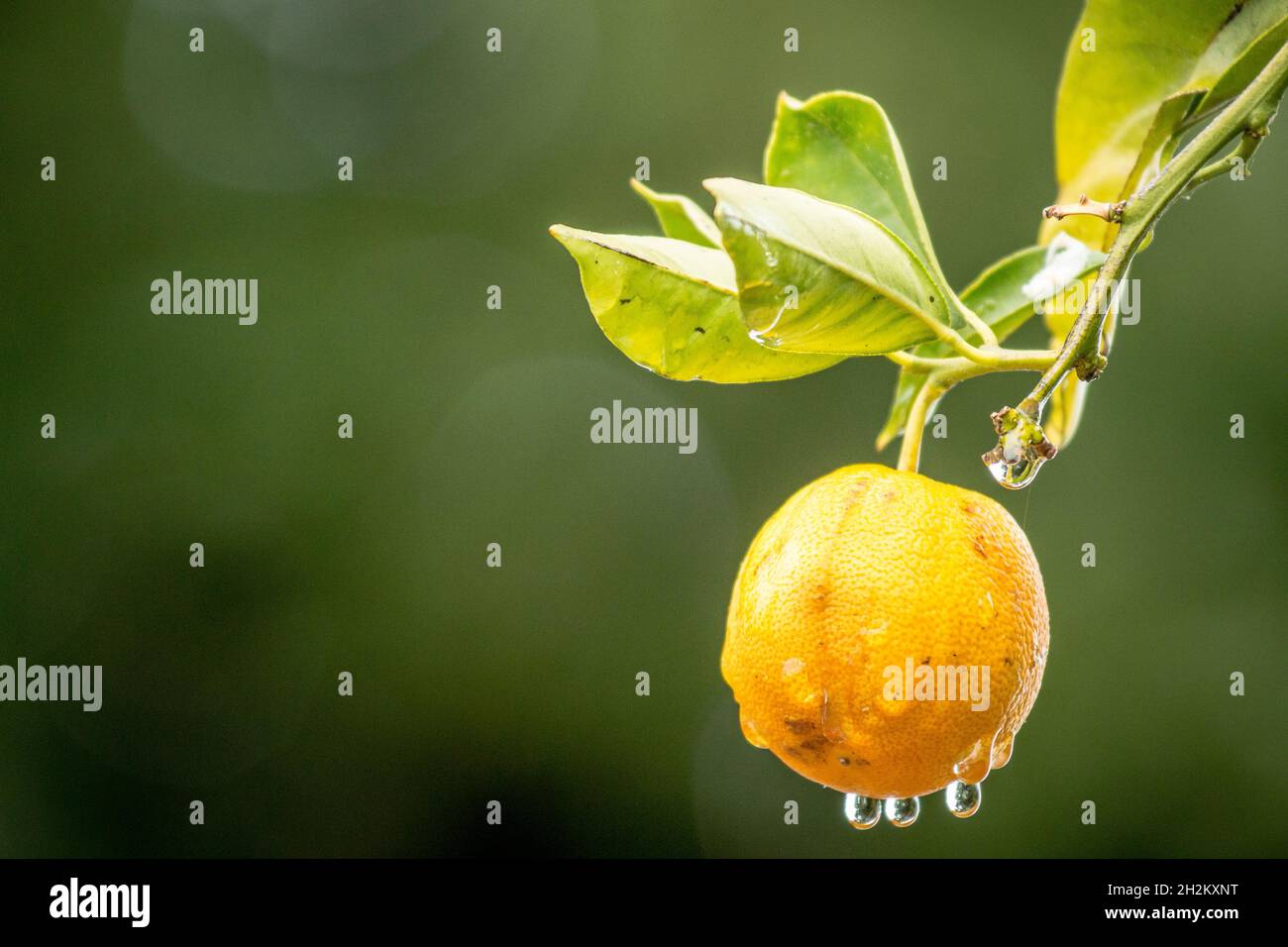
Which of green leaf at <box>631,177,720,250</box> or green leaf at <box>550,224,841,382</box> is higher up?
green leaf at <box>631,177,720,250</box>

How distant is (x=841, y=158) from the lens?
2.50 feet

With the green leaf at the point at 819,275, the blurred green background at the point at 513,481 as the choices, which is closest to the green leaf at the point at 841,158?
the green leaf at the point at 819,275

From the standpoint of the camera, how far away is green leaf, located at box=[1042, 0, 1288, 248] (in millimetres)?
A: 700

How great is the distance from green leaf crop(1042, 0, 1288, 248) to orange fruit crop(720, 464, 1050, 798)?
253mm

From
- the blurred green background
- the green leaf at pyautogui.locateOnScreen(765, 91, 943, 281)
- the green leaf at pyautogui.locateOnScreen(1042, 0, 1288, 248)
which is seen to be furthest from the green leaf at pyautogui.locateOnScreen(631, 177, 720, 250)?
the blurred green background

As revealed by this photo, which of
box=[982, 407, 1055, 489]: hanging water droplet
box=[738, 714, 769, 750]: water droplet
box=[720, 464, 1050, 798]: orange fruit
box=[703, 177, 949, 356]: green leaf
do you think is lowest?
box=[738, 714, 769, 750]: water droplet

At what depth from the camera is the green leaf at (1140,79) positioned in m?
0.70

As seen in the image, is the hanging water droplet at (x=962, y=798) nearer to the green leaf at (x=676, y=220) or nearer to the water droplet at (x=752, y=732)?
the water droplet at (x=752, y=732)

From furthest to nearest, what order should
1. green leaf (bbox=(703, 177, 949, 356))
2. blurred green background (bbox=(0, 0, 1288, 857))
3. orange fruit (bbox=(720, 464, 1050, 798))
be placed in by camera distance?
blurred green background (bbox=(0, 0, 1288, 857))
orange fruit (bbox=(720, 464, 1050, 798))
green leaf (bbox=(703, 177, 949, 356))

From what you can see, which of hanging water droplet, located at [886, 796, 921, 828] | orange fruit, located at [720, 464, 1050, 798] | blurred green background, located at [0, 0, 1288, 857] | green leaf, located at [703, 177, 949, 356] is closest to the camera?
green leaf, located at [703, 177, 949, 356]

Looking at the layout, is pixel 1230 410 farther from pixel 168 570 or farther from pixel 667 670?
pixel 168 570

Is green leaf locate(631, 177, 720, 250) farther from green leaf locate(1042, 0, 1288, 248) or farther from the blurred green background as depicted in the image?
the blurred green background

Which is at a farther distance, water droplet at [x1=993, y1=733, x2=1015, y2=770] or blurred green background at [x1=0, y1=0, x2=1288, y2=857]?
blurred green background at [x1=0, y1=0, x2=1288, y2=857]

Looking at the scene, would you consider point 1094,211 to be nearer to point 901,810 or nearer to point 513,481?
point 901,810
